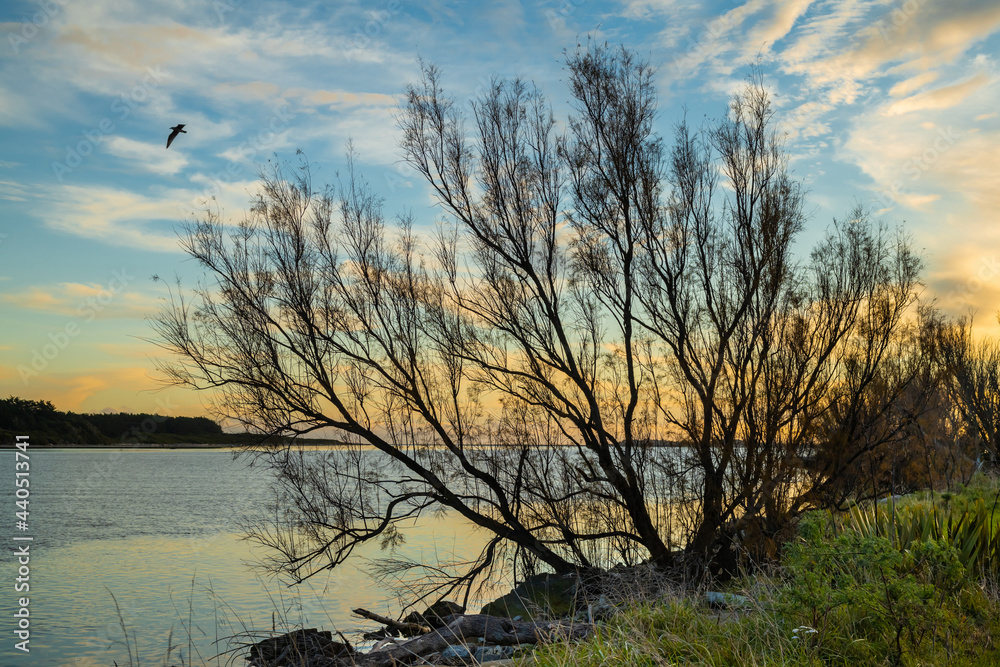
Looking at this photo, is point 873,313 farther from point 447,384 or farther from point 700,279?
point 447,384

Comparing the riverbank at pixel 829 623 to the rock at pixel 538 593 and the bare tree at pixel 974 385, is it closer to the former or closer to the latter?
the rock at pixel 538 593

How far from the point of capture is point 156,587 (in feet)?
60.0

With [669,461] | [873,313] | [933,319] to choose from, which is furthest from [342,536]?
[933,319]

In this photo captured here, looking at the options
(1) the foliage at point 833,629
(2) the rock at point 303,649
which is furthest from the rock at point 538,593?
(1) the foliage at point 833,629

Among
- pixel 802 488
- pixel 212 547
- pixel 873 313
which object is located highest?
pixel 873 313

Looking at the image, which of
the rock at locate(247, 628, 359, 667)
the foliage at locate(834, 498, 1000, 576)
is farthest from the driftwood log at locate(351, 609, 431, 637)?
the foliage at locate(834, 498, 1000, 576)

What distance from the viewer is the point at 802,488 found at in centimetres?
1357

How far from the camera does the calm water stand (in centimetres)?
1240

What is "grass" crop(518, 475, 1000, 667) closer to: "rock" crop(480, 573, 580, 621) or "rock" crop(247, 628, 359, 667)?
"rock" crop(247, 628, 359, 667)

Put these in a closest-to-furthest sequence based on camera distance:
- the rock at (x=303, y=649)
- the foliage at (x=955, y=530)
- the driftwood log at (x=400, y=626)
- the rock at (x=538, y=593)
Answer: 1. the foliage at (x=955, y=530)
2. the rock at (x=303, y=649)
3. the driftwood log at (x=400, y=626)
4. the rock at (x=538, y=593)

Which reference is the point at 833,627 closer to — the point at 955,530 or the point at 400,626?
the point at 955,530

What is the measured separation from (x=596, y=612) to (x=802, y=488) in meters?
7.75

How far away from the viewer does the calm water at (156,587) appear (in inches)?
488

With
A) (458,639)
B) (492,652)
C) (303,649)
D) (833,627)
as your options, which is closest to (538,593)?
(492,652)
